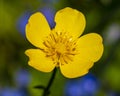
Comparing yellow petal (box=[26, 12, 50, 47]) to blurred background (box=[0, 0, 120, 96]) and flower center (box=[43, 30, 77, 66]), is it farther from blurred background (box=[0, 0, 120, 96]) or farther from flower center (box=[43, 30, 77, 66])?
blurred background (box=[0, 0, 120, 96])

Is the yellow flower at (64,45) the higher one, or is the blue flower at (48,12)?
the yellow flower at (64,45)

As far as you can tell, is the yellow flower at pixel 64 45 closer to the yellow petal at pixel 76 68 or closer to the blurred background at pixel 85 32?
the yellow petal at pixel 76 68

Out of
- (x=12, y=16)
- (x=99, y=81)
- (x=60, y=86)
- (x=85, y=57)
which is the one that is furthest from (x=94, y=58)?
(x=12, y=16)

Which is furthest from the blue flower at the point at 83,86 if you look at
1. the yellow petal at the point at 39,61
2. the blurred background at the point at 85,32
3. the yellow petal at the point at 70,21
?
the yellow petal at the point at 39,61

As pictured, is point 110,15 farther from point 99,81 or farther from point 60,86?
point 60,86

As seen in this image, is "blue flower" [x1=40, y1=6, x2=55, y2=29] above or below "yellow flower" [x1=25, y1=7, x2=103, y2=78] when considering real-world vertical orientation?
below

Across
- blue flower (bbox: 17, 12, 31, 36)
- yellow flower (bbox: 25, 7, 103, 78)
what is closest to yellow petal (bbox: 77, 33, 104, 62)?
yellow flower (bbox: 25, 7, 103, 78)
